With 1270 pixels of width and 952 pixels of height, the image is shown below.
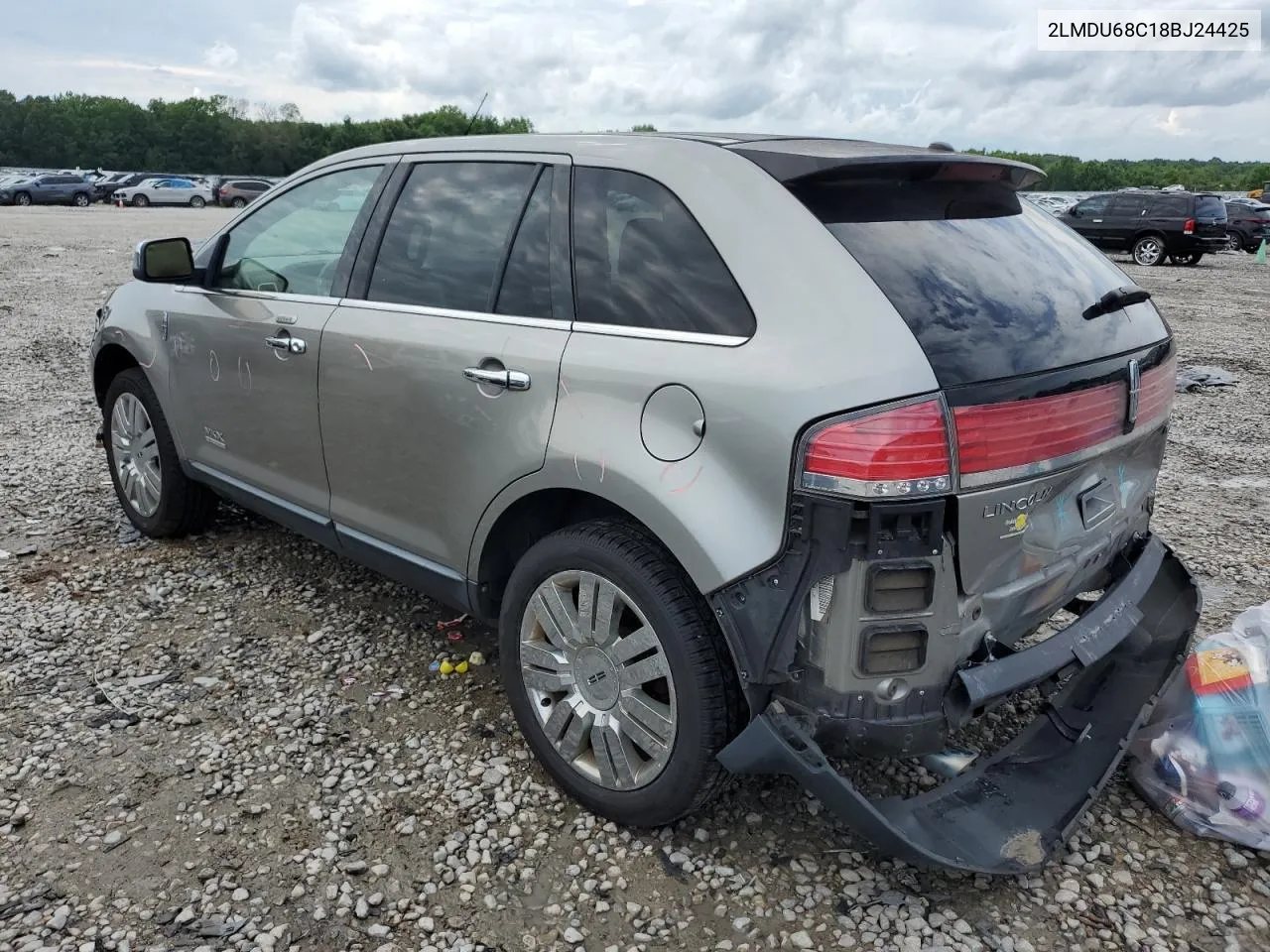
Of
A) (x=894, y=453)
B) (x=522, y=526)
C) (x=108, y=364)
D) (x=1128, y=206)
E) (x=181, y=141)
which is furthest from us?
(x=181, y=141)

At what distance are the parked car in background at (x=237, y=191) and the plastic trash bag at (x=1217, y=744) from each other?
44774mm

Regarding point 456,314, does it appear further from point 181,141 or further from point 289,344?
point 181,141

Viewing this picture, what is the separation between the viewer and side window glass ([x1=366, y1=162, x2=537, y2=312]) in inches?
117

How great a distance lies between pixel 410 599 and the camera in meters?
4.14

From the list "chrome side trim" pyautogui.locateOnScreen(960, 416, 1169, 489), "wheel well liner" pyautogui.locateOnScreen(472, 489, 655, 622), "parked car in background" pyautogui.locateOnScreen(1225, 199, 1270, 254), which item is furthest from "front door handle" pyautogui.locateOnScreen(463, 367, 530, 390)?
"parked car in background" pyautogui.locateOnScreen(1225, 199, 1270, 254)

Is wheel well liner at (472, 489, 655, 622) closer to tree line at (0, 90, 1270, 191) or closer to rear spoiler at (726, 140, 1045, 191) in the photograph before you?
rear spoiler at (726, 140, 1045, 191)

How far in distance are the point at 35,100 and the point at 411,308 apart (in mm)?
105368

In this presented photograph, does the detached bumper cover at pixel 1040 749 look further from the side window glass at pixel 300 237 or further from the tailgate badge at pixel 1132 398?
the side window glass at pixel 300 237

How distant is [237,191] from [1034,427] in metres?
46.1

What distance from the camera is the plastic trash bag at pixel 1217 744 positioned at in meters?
2.69

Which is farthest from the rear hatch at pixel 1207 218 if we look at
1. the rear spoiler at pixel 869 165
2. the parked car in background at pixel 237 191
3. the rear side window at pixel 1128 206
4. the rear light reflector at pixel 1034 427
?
the parked car in background at pixel 237 191

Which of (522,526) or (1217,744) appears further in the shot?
(522,526)

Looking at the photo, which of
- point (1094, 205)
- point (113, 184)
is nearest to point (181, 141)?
point (113, 184)

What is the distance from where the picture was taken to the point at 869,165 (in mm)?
2447
